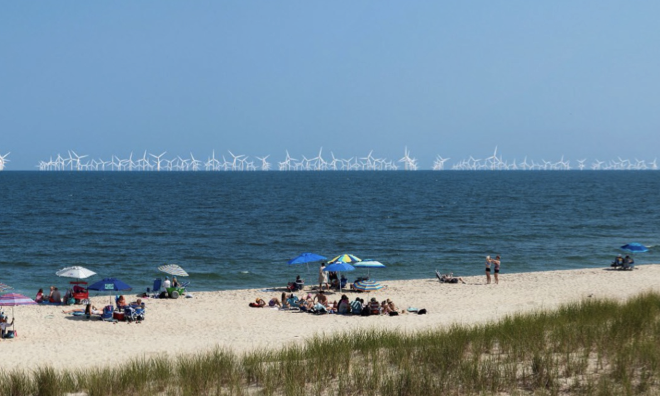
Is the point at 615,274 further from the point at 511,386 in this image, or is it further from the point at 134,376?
the point at 134,376

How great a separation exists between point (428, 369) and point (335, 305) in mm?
14618

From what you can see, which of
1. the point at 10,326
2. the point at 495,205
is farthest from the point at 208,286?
the point at 495,205

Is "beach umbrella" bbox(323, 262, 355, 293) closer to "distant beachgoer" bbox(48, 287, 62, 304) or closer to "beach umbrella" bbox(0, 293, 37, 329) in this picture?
"distant beachgoer" bbox(48, 287, 62, 304)

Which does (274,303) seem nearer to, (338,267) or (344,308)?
(344,308)

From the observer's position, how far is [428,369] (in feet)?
39.4

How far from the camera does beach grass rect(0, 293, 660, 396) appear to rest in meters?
11.0

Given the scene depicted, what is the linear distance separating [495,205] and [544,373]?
8479 cm

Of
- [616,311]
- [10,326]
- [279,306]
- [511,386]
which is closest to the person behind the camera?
[511,386]

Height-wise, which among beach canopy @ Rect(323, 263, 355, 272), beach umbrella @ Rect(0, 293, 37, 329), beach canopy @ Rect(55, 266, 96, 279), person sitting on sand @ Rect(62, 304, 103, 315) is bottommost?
person sitting on sand @ Rect(62, 304, 103, 315)

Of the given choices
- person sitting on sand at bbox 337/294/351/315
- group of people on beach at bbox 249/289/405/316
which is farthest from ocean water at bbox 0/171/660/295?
person sitting on sand at bbox 337/294/351/315

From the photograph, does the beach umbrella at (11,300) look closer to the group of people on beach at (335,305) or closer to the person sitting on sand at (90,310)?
the person sitting on sand at (90,310)

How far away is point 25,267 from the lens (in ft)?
131

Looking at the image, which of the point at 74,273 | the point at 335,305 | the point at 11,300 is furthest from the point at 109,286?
the point at 335,305

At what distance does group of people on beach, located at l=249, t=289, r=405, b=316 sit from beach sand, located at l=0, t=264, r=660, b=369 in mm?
535
